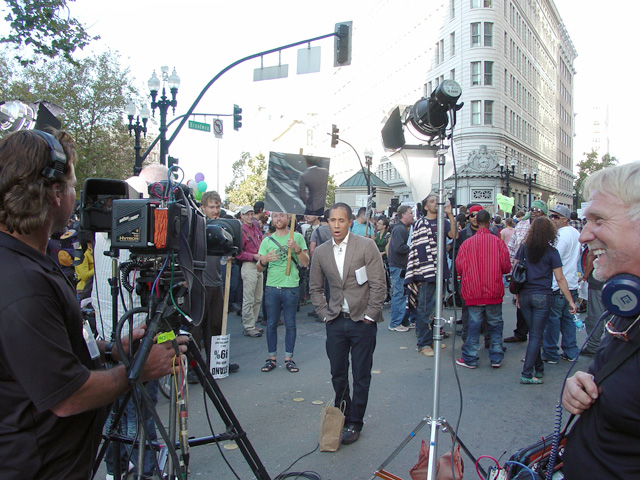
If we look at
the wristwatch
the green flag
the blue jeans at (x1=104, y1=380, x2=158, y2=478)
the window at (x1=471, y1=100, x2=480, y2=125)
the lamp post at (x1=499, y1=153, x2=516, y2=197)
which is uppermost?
the window at (x1=471, y1=100, x2=480, y2=125)

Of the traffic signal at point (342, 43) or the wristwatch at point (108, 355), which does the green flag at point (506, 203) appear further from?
the wristwatch at point (108, 355)

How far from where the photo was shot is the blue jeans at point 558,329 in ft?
20.9

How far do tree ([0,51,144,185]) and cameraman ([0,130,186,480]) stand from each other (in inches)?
1000

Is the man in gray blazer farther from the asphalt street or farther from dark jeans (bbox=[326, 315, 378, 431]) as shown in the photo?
the asphalt street

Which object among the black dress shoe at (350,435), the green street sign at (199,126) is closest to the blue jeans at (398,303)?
the black dress shoe at (350,435)

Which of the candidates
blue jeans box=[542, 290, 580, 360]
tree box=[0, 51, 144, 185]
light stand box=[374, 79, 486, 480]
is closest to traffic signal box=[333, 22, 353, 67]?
blue jeans box=[542, 290, 580, 360]

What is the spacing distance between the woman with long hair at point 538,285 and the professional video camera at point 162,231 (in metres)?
4.43

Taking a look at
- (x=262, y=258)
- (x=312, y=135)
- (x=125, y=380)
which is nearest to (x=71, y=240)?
(x=262, y=258)

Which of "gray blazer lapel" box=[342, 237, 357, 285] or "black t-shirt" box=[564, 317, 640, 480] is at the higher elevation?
"gray blazer lapel" box=[342, 237, 357, 285]

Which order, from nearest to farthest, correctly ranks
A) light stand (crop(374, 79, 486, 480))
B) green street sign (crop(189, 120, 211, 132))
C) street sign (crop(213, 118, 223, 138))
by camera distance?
light stand (crop(374, 79, 486, 480)), green street sign (crop(189, 120, 211, 132)), street sign (crop(213, 118, 223, 138))

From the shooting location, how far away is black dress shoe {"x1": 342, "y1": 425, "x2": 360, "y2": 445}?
13.3 ft

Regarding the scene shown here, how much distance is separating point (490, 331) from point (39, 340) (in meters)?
5.89

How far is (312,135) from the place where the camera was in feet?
312

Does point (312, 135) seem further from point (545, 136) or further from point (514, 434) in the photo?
point (514, 434)
